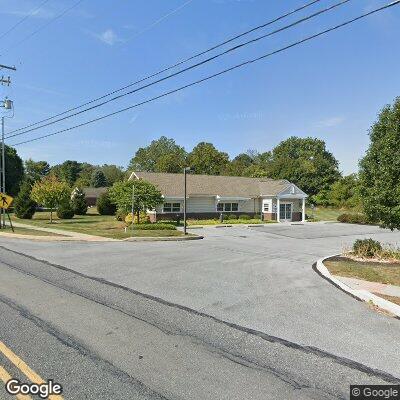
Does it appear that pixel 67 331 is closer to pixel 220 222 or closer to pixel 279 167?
pixel 220 222

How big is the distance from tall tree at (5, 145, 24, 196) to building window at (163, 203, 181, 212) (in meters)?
37.4

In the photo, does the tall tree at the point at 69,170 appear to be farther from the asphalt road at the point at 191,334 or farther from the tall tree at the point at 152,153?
the asphalt road at the point at 191,334

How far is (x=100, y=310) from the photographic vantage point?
755 centimetres

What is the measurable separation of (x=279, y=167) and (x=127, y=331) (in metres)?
79.5

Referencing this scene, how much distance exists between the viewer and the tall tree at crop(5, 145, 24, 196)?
65562mm

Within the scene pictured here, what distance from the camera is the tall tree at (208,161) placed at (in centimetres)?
8394

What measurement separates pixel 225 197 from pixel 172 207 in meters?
6.34

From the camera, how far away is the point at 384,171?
1404 centimetres

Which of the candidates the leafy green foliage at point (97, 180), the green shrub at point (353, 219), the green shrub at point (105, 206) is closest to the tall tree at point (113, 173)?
the leafy green foliage at point (97, 180)

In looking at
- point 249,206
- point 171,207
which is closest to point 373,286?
point 171,207

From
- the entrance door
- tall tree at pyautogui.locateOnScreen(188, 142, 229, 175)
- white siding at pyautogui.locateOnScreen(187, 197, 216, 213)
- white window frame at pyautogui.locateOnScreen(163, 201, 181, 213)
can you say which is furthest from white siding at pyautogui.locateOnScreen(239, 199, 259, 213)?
tall tree at pyautogui.locateOnScreen(188, 142, 229, 175)

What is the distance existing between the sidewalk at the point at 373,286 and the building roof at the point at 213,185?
28.4 m

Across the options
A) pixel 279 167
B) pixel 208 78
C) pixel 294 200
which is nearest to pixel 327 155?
pixel 279 167

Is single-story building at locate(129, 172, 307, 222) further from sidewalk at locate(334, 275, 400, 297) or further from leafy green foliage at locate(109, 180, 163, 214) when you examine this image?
sidewalk at locate(334, 275, 400, 297)
